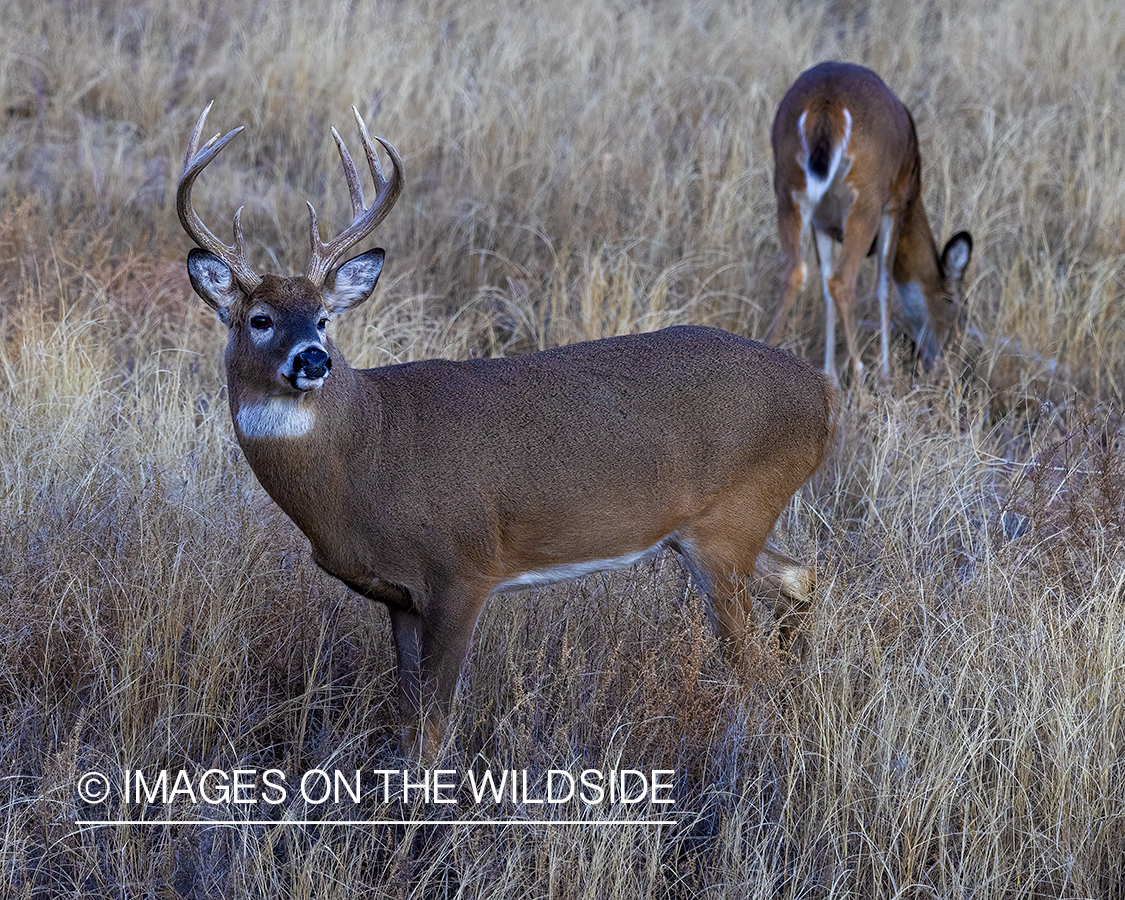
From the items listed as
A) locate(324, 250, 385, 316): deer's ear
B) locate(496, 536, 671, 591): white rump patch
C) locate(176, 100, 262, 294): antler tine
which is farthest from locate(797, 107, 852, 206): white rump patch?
locate(176, 100, 262, 294): antler tine

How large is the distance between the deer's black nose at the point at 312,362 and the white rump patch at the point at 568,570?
82 cm

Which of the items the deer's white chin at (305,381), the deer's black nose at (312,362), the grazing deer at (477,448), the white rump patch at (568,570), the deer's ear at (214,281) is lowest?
the white rump patch at (568,570)

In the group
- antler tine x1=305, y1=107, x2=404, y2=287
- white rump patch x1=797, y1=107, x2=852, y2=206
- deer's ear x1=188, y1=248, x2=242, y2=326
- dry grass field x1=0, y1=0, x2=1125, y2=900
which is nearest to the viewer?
dry grass field x1=0, y1=0, x2=1125, y2=900

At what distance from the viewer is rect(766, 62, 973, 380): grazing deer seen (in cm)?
696

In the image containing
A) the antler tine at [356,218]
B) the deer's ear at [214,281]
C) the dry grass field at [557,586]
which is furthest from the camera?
the antler tine at [356,218]

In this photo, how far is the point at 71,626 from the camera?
3.83 metres

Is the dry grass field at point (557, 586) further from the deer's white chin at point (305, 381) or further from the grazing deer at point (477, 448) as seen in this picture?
the deer's white chin at point (305, 381)

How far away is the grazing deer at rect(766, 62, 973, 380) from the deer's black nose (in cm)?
393

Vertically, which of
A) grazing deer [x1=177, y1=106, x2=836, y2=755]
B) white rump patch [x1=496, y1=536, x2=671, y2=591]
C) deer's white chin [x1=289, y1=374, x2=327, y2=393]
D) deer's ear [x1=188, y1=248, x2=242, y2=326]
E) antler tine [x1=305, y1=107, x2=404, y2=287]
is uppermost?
antler tine [x1=305, y1=107, x2=404, y2=287]

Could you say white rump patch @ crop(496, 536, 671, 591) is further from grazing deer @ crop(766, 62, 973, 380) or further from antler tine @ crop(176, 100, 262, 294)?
grazing deer @ crop(766, 62, 973, 380)

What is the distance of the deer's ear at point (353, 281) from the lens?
3.63m

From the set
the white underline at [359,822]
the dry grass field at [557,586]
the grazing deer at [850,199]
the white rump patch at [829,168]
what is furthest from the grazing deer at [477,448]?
the white rump patch at [829,168]

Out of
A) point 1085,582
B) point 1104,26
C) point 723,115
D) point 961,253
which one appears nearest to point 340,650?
point 1085,582

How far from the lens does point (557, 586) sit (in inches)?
172
